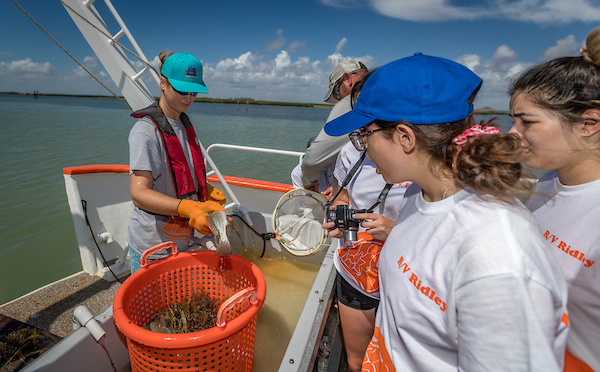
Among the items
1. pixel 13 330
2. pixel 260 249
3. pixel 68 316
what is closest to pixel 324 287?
pixel 260 249

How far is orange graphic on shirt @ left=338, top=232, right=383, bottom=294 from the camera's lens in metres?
1.46

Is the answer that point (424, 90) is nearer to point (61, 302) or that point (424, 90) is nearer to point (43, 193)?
point (61, 302)

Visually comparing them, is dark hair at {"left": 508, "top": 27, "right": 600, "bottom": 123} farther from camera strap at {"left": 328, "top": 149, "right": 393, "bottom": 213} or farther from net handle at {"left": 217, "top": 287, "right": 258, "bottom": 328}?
net handle at {"left": 217, "top": 287, "right": 258, "bottom": 328}

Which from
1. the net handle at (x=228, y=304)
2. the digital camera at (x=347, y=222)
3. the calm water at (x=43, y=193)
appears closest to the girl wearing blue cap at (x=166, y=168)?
the net handle at (x=228, y=304)

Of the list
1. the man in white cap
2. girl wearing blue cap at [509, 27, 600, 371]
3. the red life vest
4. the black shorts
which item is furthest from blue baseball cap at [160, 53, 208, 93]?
girl wearing blue cap at [509, 27, 600, 371]

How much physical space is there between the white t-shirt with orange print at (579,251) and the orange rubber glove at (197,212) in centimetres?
139

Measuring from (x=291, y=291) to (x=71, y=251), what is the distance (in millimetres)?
4281

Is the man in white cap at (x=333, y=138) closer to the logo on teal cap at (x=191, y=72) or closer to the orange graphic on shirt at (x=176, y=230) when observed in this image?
the logo on teal cap at (x=191, y=72)

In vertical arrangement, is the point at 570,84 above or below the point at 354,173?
above

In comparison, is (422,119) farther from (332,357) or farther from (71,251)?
(71,251)

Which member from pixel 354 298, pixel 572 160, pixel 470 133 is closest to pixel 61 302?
pixel 354 298

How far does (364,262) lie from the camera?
1.48 meters

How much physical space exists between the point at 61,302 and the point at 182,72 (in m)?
2.46

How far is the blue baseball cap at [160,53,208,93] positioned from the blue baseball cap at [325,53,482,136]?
1254 mm
